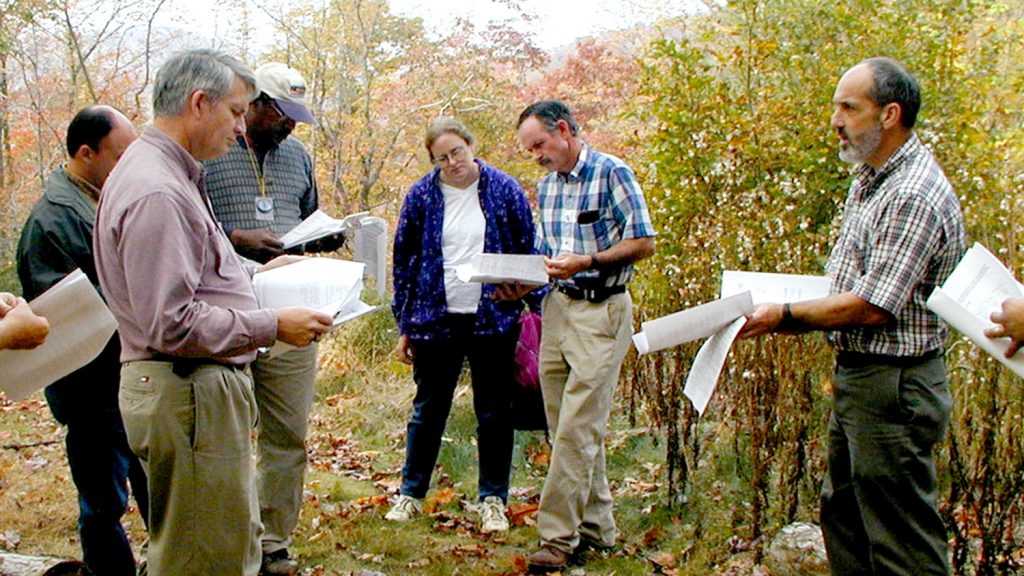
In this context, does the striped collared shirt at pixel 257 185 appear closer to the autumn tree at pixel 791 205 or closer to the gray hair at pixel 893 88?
the autumn tree at pixel 791 205

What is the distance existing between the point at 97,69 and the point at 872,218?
16.0 metres

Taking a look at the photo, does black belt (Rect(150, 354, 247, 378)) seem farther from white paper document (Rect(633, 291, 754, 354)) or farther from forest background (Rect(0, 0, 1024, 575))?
forest background (Rect(0, 0, 1024, 575))

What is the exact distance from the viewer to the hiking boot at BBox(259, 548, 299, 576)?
420cm

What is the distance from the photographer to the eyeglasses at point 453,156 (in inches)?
186

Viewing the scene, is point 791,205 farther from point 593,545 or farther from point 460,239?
point 593,545

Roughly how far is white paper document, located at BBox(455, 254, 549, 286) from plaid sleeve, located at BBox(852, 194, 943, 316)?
5.39 ft

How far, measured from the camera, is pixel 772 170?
15.7ft

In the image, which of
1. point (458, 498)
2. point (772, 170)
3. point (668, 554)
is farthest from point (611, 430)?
point (772, 170)

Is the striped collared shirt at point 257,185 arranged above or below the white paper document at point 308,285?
above

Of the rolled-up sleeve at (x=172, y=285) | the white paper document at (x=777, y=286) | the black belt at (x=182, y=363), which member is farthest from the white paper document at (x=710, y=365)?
the black belt at (x=182, y=363)

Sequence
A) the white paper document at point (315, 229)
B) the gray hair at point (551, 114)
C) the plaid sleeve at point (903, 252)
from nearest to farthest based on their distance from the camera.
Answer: the plaid sleeve at point (903, 252)
the white paper document at point (315, 229)
the gray hair at point (551, 114)

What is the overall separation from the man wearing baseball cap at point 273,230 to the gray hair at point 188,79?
1281 mm

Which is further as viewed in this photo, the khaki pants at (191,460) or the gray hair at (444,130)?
the gray hair at (444,130)

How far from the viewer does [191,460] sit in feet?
8.66
